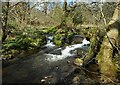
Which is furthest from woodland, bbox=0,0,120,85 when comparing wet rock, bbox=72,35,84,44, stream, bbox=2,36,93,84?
wet rock, bbox=72,35,84,44

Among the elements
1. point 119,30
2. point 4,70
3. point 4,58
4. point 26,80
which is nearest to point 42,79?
point 26,80

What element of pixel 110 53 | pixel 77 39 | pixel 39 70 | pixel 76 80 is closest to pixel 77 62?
pixel 39 70

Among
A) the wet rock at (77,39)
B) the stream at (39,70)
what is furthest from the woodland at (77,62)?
the wet rock at (77,39)

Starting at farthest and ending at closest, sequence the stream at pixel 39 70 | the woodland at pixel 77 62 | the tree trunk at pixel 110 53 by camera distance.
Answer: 1. the stream at pixel 39 70
2. the tree trunk at pixel 110 53
3. the woodland at pixel 77 62

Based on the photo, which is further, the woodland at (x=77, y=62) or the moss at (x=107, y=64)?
the moss at (x=107, y=64)

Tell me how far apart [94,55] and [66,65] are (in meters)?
1.52

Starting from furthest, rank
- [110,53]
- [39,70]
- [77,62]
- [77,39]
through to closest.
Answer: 1. [77,39]
2. [77,62]
3. [39,70]
4. [110,53]

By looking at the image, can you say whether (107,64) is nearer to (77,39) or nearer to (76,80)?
(76,80)

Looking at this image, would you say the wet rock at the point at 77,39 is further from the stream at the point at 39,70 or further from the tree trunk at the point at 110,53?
the tree trunk at the point at 110,53

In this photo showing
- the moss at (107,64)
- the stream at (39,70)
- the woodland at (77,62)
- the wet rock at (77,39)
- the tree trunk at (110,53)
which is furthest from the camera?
the wet rock at (77,39)

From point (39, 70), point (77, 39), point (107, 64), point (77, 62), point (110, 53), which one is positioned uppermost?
point (110, 53)

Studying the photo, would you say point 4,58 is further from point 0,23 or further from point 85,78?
point 85,78

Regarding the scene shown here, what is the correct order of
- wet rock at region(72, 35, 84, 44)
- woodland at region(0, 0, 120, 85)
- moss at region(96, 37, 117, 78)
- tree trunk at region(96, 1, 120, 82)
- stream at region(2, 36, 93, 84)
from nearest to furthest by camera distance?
woodland at region(0, 0, 120, 85), tree trunk at region(96, 1, 120, 82), moss at region(96, 37, 117, 78), stream at region(2, 36, 93, 84), wet rock at region(72, 35, 84, 44)

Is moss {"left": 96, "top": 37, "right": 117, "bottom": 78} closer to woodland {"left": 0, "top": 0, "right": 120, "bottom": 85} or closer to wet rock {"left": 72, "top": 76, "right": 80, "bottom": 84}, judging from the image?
woodland {"left": 0, "top": 0, "right": 120, "bottom": 85}
